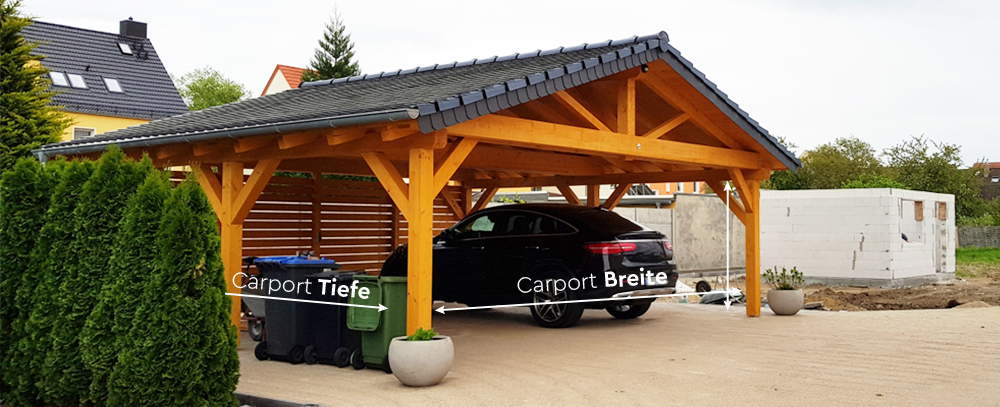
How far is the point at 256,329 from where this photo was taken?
1008 centimetres

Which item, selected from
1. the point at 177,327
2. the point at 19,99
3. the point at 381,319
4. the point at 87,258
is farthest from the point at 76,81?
the point at 177,327

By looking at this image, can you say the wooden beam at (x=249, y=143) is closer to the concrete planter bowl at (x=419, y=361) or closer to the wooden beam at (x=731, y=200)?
the concrete planter bowl at (x=419, y=361)

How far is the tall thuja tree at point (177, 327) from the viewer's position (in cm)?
578

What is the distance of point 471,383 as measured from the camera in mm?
7531

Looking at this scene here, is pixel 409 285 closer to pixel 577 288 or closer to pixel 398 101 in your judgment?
pixel 398 101

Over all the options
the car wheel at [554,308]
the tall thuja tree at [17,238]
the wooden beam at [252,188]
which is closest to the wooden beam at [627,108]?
the car wheel at [554,308]

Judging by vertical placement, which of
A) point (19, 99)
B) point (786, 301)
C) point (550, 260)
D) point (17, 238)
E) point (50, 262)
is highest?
point (19, 99)

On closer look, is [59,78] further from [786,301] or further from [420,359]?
[420,359]

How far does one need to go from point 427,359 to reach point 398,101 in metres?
2.35

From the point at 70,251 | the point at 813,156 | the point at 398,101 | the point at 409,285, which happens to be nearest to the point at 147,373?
the point at 70,251

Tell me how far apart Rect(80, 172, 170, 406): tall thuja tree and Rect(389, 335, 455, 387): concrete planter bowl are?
2124 mm

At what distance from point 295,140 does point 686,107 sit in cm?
510

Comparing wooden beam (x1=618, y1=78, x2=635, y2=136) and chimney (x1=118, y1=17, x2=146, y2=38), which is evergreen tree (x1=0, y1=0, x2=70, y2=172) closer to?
wooden beam (x1=618, y1=78, x2=635, y2=136)

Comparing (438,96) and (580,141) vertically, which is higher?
(438,96)
